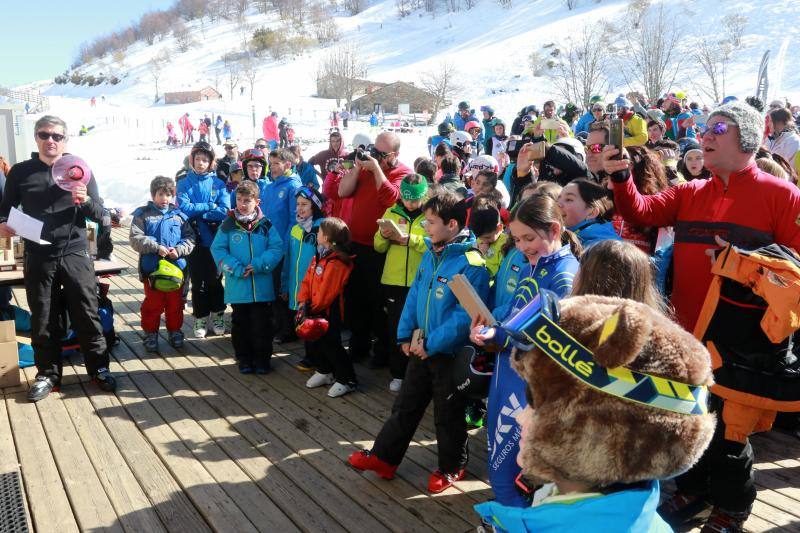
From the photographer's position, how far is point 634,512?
4.42 feet

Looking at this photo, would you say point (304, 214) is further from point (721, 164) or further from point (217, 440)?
point (721, 164)

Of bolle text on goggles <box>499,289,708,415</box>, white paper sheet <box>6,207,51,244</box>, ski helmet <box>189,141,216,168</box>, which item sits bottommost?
bolle text on goggles <box>499,289,708,415</box>

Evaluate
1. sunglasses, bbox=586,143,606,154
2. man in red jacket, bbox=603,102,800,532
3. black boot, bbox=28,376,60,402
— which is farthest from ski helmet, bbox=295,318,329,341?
man in red jacket, bbox=603,102,800,532

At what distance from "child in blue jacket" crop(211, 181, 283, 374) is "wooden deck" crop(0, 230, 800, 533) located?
24 centimetres

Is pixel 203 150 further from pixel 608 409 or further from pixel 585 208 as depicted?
pixel 608 409

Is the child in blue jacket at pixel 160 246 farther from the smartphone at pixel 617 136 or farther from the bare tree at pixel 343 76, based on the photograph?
the bare tree at pixel 343 76

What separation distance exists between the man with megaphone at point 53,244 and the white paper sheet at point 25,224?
0.16 meters

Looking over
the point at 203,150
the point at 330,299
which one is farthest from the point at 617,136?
the point at 203,150

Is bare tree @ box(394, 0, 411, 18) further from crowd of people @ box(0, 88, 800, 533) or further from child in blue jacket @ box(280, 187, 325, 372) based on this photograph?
child in blue jacket @ box(280, 187, 325, 372)

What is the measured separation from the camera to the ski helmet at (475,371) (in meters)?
3.28

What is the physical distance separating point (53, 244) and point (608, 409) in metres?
4.63

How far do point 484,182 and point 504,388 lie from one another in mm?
2840

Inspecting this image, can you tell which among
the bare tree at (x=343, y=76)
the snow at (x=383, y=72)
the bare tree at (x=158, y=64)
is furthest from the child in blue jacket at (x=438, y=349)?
the bare tree at (x=158, y=64)

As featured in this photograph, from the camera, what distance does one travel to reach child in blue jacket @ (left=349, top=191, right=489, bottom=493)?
362 centimetres
